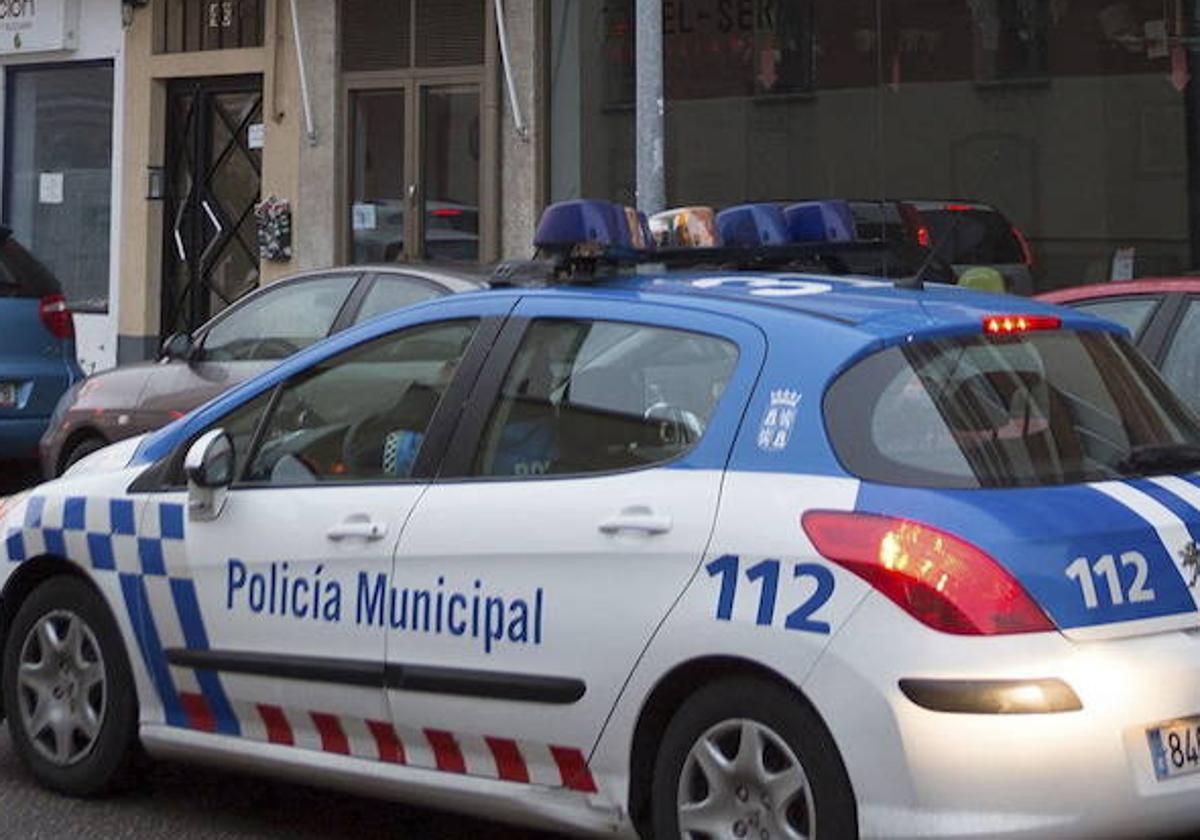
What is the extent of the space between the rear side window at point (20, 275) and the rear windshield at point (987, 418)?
28.3ft

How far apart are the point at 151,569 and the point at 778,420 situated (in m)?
2.07

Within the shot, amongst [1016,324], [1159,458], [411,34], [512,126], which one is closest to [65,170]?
[411,34]

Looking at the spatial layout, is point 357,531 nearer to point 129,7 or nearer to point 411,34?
point 411,34

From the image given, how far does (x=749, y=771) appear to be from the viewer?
454cm

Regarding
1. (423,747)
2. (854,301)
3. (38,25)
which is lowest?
(423,747)

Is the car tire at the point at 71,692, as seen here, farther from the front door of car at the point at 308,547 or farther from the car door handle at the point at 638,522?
the car door handle at the point at 638,522

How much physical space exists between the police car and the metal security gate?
11.7 meters

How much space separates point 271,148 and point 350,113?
806mm

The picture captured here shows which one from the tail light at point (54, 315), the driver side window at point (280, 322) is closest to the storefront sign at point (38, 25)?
the tail light at point (54, 315)

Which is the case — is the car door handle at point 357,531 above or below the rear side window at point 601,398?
below

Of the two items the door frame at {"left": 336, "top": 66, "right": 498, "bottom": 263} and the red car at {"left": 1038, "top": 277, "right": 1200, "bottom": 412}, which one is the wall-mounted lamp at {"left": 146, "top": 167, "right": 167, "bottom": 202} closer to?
the door frame at {"left": 336, "top": 66, "right": 498, "bottom": 263}

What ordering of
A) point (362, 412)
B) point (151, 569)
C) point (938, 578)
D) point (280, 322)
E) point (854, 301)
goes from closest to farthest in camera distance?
1. point (938, 578)
2. point (854, 301)
3. point (362, 412)
4. point (151, 569)
5. point (280, 322)

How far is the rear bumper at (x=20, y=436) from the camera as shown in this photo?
12.3m

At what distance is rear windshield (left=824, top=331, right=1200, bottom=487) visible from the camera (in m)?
4.57
